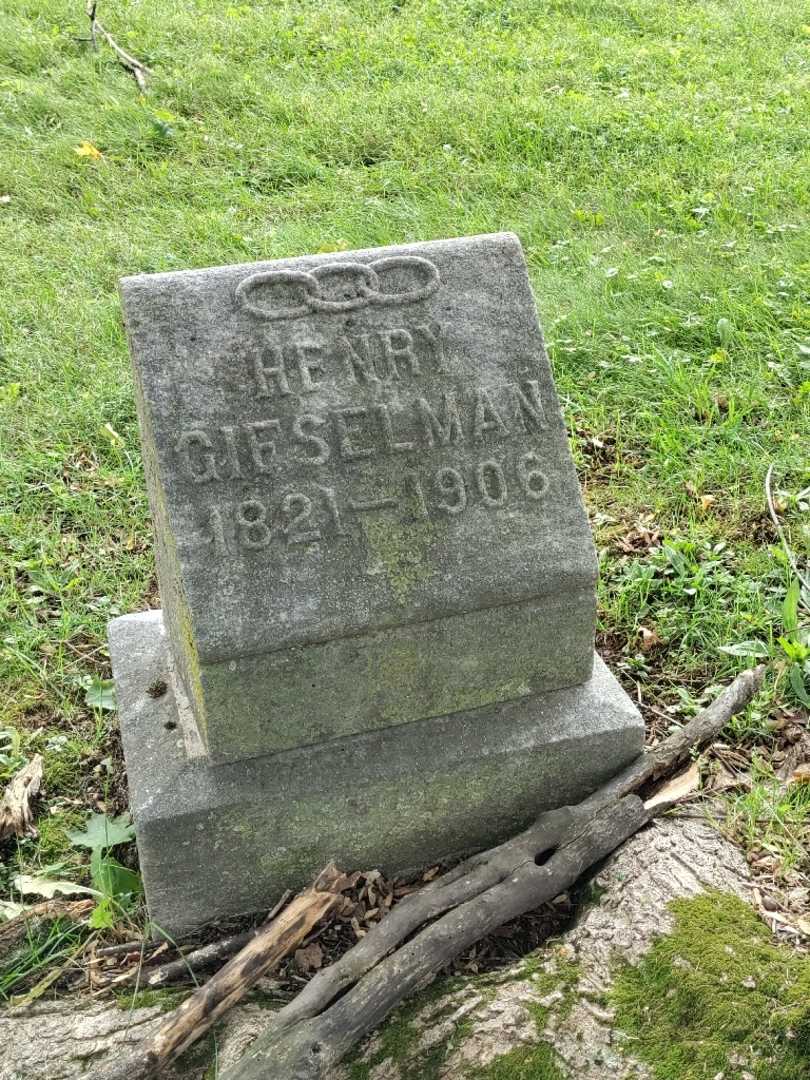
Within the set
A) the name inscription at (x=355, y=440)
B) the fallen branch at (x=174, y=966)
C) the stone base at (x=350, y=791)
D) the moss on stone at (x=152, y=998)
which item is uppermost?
the name inscription at (x=355, y=440)

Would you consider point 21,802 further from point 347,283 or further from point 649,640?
point 649,640

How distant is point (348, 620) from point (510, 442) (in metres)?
0.51

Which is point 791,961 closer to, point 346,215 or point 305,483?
point 305,483

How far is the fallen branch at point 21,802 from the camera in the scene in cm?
267

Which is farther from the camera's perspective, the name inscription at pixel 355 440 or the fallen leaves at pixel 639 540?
the fallen leaves at pixel 639 540

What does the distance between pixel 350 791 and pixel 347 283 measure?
1.06 meters

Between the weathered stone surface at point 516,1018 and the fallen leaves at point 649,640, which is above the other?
the fallen leaves at point 649,640

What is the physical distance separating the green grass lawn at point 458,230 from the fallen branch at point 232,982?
656mm

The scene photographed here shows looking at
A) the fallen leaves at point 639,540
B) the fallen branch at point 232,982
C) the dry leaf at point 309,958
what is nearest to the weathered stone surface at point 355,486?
the fallen branch at point 232,982

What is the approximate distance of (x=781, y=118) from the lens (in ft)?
19.8

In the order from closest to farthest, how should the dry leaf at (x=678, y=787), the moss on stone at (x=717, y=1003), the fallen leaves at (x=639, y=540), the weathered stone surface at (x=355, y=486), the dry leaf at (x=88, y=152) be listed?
the moss on stone at (x=717, y=1003) < the weathered stone surface at (x=355, y=486) < the dry leaf at (x=678, y=787) < the fallen leaves at (x=639, y=540) < the dry leaf at (x=88, y=152)

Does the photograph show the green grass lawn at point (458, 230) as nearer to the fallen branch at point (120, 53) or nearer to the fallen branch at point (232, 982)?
the fallen branch at point (120, 53)

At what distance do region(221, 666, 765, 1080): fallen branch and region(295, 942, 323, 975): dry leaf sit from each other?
0.18m

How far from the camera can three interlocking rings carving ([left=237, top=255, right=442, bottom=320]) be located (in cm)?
219
